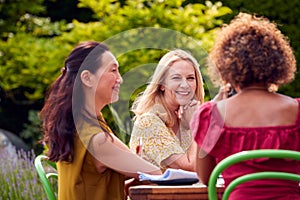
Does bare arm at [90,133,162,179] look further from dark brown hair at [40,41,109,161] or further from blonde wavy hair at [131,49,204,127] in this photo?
blonde wavy hair at [131,49,204,127]

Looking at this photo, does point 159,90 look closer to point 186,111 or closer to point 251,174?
point 186,111

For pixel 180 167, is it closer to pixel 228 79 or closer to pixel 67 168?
pixel 67 168

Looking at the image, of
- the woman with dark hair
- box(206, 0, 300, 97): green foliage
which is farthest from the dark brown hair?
box(206, 0, 300, 97): green foliage

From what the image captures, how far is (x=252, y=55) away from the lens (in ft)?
9.56

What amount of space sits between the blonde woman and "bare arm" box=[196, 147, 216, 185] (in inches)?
33.7

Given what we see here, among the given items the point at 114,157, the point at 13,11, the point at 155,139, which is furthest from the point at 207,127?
the point at 13,11

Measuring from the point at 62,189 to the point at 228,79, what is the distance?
90cm

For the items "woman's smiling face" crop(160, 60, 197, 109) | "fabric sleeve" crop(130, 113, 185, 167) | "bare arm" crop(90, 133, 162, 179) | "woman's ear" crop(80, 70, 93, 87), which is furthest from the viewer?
"woman's smiling face" crop(160, 60, 197, 109)

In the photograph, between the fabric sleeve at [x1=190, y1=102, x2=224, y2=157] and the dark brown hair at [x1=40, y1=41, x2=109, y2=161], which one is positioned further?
the dark brown hair at [x1=40, y1=41, x2=109, y2=161]

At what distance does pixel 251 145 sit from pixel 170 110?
1.24 meters

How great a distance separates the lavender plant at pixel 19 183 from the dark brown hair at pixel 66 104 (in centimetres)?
255

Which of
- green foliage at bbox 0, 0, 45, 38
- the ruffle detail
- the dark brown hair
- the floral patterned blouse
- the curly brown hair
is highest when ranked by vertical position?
the curly brown hair

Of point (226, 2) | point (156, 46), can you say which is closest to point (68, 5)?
point (226, 2)

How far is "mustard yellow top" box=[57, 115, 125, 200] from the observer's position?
11.2 feet
